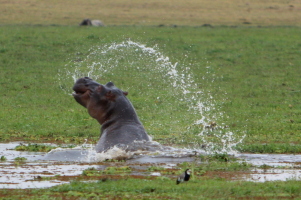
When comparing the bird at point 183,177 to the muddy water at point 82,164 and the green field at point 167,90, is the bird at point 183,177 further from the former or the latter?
the muddy water at point 82,164

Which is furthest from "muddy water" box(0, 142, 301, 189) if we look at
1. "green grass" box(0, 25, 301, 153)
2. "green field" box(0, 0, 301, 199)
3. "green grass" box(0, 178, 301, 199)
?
"green grass" box(0, 25, 301, 153)

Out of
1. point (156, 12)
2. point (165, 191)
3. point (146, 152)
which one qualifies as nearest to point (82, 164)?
point (146, 152)

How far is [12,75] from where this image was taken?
19.1 m

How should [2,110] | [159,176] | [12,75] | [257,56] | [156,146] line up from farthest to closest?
[257,56] → [12,75] → [2,110] → [156,146] → [159,176]

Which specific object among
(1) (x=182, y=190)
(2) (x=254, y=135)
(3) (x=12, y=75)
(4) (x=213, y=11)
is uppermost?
(4) (x=213, y=11)

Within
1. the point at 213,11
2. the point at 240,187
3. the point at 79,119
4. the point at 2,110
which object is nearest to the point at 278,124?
the point at 79,119

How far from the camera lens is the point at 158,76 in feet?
63.2

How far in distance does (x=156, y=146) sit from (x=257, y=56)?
48.2 ft

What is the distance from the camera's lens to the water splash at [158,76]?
12.8 m

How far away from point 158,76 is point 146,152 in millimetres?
10080

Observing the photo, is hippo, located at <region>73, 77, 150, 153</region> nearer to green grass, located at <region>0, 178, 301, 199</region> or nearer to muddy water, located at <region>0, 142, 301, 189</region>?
muddy water, located at <region>0, 142, 301, 189</region>

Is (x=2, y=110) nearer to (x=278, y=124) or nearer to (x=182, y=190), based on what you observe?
(x=278, y=124)

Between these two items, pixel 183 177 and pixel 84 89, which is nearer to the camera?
pixel 183 177

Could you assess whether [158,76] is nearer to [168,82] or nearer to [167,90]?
[168,82]
